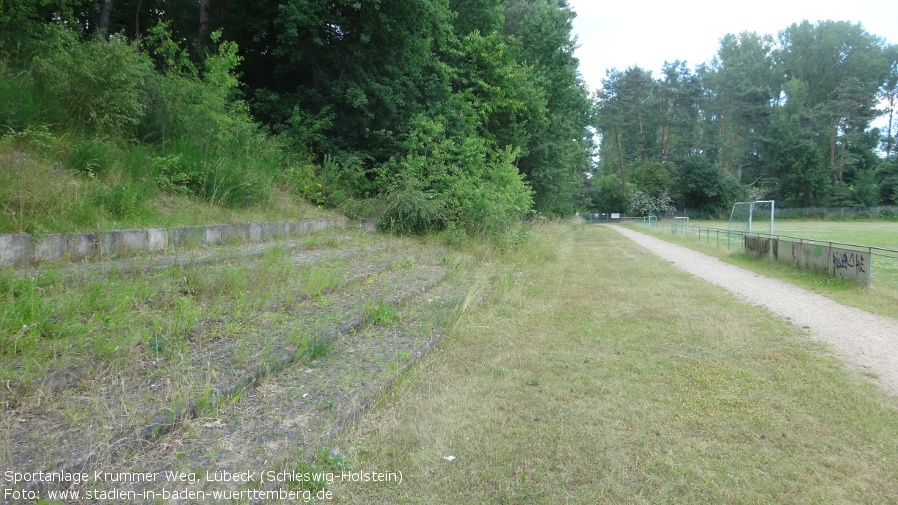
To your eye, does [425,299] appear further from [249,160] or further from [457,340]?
[249,160]

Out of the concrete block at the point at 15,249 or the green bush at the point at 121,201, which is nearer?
the concrete block at the point at 15,249

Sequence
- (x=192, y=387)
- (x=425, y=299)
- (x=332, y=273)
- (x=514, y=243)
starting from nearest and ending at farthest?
(x=192, y=387) → (x=332, y=273) → (x=425, y=299) → (x=514, y=243)

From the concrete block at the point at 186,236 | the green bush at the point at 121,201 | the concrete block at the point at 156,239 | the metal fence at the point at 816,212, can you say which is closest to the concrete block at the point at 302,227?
the concrete block at the point at 186,236

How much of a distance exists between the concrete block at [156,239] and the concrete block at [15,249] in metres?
1.22

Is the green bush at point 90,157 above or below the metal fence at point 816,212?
above

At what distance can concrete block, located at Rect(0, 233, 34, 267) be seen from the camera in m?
4.09

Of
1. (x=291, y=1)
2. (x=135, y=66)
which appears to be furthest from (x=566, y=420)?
(x=291, y=1)

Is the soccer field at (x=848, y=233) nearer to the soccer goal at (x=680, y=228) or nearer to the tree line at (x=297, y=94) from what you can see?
the soccer goal at (x=680, y=228)

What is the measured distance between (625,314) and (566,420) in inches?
159

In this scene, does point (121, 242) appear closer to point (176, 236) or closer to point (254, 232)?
point (176, 236)

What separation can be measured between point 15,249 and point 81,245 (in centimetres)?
59

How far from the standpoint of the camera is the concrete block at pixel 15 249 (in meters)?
4.09

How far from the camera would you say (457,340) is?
564 cm

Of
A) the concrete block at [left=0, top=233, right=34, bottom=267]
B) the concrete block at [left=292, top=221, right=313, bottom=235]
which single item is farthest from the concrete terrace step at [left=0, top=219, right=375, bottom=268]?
the concrete block at [left=292, top=221, right=313, bottom=235]
